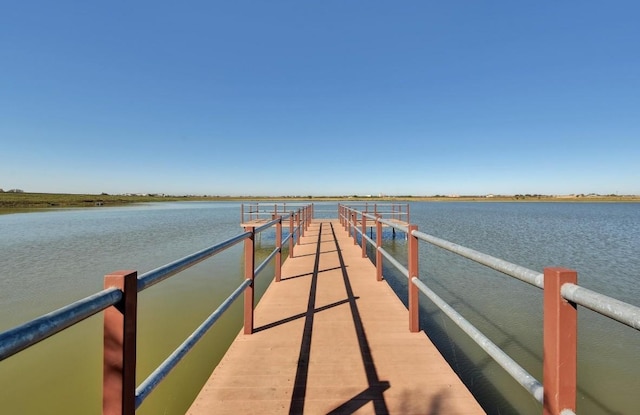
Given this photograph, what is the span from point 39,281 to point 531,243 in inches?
687

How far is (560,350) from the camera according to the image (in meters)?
1.15

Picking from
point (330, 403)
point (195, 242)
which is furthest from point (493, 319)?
point (195, 242)

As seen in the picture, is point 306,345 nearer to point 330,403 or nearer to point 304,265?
point 330,403

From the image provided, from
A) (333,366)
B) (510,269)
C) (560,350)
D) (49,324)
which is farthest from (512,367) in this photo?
(49,324)

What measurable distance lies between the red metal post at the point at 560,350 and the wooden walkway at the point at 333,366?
886 millimetres

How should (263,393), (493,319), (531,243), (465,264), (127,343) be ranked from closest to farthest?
1. (127,343)
2. (263,393)
3. (493,319)
4. (465,264)
5. (531,243)

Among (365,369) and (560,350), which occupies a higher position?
(560,350)

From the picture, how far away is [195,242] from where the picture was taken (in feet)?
46.3

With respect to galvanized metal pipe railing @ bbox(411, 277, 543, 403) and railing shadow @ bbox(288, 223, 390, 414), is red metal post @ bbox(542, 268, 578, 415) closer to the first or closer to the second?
galvanized metal pipe railing @ bbox(411, 277, 543, 403)

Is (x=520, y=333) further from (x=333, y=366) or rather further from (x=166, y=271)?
(x=166, y=271)

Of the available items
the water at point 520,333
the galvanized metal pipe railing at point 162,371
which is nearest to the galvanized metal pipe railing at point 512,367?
the galvanized metal pipe railing at point 162,371

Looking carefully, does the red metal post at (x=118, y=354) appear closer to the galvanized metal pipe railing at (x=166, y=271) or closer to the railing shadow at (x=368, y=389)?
the galvanized metal pipe railing at (x=166, y=271)

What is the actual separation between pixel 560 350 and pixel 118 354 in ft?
5.44

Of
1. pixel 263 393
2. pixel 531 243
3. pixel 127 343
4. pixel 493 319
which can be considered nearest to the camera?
pixel 127 343
